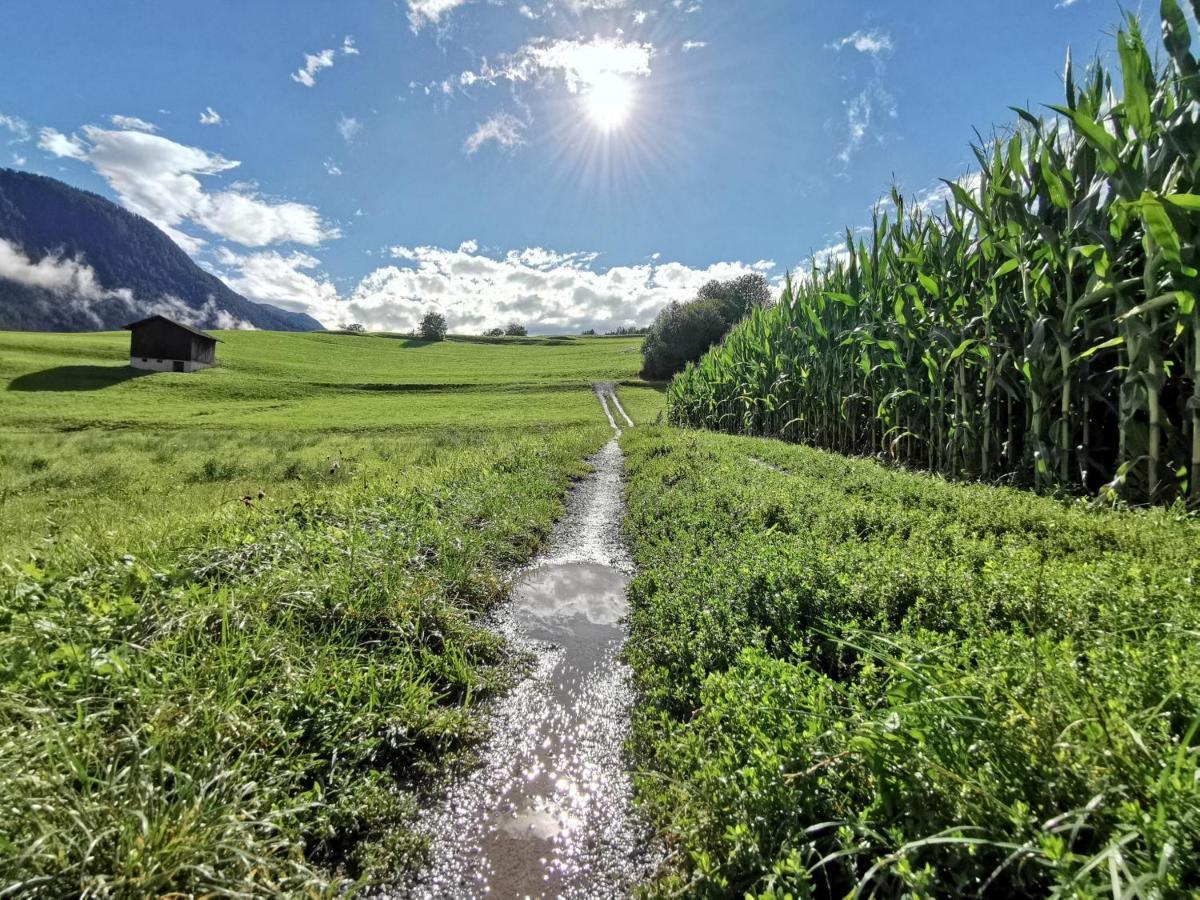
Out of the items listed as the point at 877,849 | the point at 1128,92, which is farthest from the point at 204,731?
the point at 1128,92

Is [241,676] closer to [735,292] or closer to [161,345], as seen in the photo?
[161,345]

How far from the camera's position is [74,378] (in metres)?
41.4

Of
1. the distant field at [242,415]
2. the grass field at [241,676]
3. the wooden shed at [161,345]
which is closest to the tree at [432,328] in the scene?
the distant field at [242,415]

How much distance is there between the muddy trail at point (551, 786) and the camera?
266cm

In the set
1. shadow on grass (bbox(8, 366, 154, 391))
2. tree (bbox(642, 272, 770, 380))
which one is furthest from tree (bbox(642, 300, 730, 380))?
shadow on grass (bbox(8, 366, 154, 391))

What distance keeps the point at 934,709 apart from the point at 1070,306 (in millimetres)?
6150

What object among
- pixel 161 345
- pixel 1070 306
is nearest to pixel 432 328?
pixel 161 345

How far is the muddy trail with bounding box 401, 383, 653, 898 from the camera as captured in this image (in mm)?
2660

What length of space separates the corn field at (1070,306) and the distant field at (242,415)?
9.96 m

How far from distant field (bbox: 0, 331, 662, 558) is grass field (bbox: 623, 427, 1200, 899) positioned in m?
Answer: 5.73

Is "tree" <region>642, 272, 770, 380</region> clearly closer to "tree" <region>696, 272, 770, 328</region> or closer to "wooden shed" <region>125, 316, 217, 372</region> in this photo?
"tree" <region>696, 272, 770, 328</region>

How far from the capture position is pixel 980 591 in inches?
127

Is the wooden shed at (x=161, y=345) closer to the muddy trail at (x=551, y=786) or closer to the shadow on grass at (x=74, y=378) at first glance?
the shadow on grass at (x=74, y=378)

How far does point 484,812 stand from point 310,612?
213 cm
